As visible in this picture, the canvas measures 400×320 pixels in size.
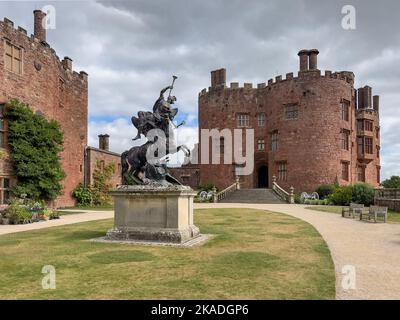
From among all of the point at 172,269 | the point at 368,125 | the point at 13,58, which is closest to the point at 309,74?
the point at 368,125

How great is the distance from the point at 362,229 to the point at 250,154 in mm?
27353

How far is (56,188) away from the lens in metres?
23.0

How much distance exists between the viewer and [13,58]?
813 inches

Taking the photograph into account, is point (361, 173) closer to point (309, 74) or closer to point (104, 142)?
point (309, 74)

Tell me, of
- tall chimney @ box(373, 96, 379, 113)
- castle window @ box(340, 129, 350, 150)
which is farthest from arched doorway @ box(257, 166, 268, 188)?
tall chimney @ box(373, 96, 379, 113)

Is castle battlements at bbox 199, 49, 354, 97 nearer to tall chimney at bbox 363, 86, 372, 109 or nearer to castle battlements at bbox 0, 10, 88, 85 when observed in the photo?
tall chimney at bbox 363, 86, 372, 109

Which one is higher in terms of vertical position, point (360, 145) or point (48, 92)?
point (48, 92)

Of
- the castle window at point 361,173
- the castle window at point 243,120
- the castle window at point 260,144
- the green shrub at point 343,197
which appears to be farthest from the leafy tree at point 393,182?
the castle window at point 243,120

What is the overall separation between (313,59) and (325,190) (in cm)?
1332
